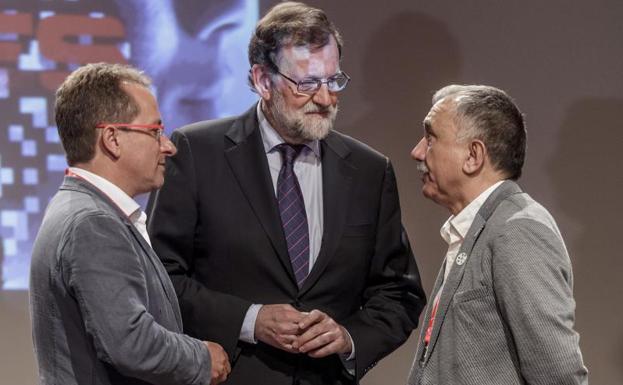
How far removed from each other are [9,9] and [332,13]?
1285 mm

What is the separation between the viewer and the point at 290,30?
107 inches

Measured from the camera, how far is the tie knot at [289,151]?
9.02 ft

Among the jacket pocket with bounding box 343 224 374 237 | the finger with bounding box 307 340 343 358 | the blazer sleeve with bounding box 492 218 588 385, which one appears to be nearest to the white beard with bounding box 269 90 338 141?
the jacket pocket with bounding box 343 224 374 237

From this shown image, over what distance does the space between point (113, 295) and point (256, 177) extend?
35.5 inches

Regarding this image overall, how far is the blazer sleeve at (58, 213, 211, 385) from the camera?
1.88m

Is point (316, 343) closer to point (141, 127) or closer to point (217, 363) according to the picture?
point (217, 363)

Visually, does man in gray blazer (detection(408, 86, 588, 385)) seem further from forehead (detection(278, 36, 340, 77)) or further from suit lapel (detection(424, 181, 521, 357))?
forehead (detection(278, 36, 340, 77))

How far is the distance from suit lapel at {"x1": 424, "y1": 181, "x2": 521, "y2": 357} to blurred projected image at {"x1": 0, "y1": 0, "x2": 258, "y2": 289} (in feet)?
5.89

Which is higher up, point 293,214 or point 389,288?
point 293,214

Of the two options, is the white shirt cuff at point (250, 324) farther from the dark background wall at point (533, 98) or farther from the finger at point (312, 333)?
the dark background wall at point (533, 98)

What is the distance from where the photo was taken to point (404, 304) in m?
2.84

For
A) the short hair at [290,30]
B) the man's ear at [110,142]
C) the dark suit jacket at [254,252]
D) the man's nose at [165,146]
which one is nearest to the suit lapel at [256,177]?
the dark suit jacket at [254,252]

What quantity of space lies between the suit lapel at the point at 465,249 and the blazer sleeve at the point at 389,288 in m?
0.58

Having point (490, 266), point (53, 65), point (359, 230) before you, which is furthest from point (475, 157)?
point (53, 65)
